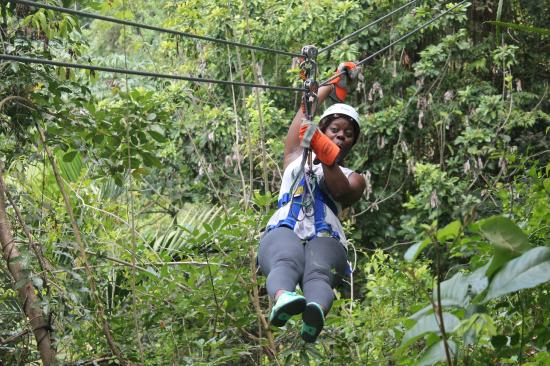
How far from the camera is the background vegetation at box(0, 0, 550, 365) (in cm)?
243

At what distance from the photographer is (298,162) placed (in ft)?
12.5

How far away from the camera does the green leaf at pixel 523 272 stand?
1.49 metres

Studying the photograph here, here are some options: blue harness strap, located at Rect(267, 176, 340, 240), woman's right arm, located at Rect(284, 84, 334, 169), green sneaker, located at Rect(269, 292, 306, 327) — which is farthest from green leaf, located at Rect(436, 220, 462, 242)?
woman's right arm, located at Rect(284, 84, 334, 169)

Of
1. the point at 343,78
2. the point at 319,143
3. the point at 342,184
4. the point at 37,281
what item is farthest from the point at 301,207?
the point at 37,281

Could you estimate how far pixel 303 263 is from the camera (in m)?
3.46

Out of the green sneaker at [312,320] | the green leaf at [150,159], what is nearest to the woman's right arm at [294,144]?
the green leaf at [150,159]

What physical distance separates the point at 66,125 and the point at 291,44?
3.89 m

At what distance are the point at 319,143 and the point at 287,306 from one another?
69cm

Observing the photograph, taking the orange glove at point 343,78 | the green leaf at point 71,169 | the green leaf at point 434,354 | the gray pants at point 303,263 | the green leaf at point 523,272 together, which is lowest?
the green leaf at point 71,169

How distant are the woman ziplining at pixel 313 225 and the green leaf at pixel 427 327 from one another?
143cm

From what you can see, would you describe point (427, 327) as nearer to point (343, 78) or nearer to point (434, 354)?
point (434, 354)

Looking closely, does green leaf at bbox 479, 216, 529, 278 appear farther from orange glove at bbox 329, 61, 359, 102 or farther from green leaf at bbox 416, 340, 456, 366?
orange glove at bbox 329, 61, 359, 102

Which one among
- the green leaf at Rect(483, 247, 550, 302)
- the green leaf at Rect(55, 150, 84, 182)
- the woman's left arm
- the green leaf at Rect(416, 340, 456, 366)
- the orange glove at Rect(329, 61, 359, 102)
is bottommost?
the green leaf at Rect(55, 150, 84, 182)

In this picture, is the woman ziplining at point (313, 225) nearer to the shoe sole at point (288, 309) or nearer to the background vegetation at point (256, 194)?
the shoe sole at point (288, 309)
